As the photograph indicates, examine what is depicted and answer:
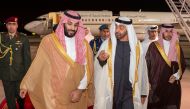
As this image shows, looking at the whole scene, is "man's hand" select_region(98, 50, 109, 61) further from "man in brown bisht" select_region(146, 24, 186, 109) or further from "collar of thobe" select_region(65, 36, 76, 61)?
"man in brown bisht" select_region(146, 24, 186, 109)

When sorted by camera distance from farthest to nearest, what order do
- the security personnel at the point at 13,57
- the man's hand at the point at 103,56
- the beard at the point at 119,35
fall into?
1. the security personnel at the point at 13,57
2. the beard at the point at 119,35
3. the man's hand at the point at 103,56

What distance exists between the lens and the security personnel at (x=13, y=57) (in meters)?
7.24

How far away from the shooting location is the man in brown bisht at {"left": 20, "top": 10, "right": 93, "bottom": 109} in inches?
200

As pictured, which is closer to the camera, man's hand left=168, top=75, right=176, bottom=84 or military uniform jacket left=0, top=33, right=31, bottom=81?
man's hand left=168, top=75, right=176, bottom=84

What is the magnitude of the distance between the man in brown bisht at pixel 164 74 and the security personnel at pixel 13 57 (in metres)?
2.25

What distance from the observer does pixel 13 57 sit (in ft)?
23.9

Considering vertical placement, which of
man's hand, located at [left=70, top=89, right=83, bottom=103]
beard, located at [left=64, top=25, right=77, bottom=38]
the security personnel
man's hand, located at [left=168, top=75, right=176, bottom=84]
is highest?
beard, located at [left=64, top=25, right=77, bottom=38]

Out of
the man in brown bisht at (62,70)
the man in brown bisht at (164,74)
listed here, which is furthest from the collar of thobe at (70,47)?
the man in brown bisht at (164,74)

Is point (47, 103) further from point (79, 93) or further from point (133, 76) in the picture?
point (133, 76)

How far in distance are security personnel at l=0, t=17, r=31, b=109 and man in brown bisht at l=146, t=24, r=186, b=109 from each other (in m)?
2.25

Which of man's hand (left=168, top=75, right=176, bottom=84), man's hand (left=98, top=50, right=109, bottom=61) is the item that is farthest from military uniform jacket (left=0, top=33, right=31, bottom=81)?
man's hand (left=168, top=75, right=176, bottom=84)

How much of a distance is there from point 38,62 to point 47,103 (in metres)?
0.54

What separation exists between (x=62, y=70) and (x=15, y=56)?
7.99 ft

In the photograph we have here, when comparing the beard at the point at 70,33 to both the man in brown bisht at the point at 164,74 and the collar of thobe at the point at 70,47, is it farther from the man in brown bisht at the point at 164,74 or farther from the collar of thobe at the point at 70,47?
the man in brown bisht at the point at 164,74
